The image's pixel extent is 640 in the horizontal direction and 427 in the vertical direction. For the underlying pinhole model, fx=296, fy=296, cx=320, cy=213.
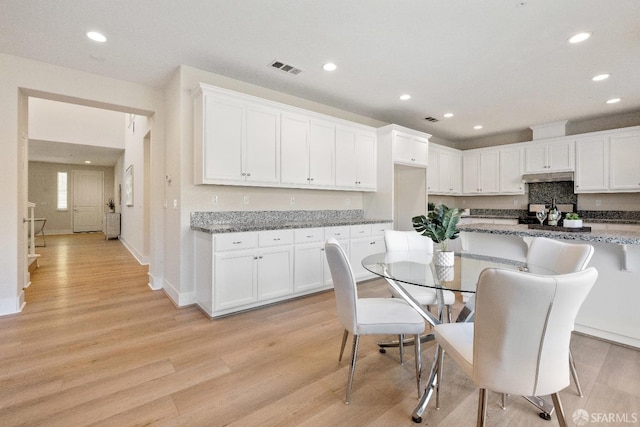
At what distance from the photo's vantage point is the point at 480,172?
6.43m

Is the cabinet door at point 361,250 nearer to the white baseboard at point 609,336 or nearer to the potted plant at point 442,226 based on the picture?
the potted plant at point 442,226

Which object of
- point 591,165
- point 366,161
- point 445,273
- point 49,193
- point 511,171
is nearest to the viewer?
point 445,273

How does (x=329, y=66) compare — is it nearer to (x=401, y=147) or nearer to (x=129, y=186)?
(x=401, y=147)

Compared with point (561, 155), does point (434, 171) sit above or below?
below

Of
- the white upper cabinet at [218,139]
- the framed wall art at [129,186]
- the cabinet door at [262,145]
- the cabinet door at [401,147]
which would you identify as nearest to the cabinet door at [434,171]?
the cabinet door at [401,147]

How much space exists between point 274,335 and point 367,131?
336cm

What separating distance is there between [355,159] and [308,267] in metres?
1.88

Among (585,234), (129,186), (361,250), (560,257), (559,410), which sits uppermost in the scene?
(129,186)

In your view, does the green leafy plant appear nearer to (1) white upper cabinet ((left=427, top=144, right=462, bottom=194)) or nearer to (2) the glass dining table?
(2) the glass dining table

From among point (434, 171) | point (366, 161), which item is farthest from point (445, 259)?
point (434, 171)

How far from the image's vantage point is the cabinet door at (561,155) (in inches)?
205

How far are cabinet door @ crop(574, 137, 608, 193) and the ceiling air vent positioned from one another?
16.6ft

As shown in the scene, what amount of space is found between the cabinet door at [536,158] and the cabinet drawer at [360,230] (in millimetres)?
3783

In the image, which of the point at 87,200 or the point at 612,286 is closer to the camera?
the point at 612,286
